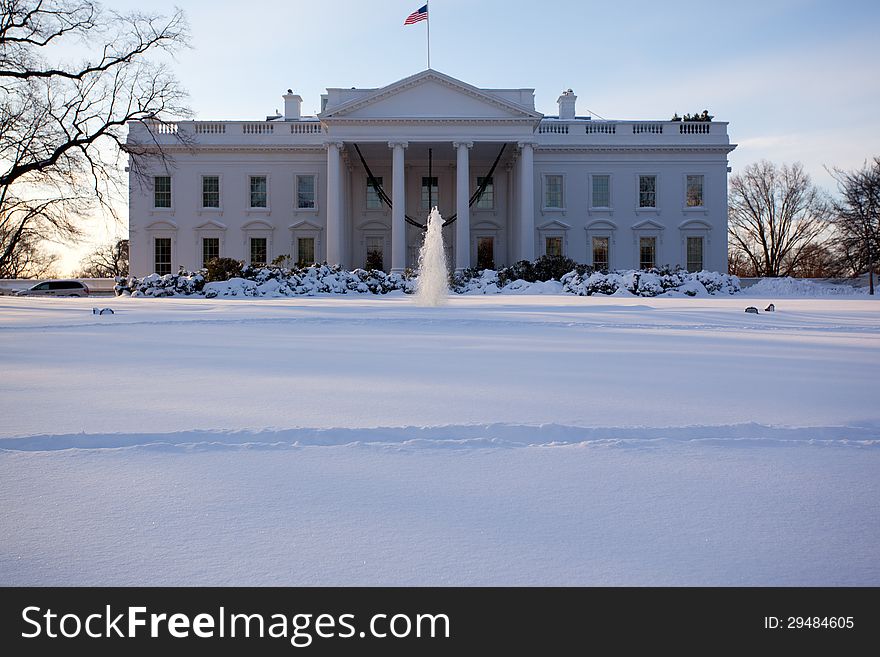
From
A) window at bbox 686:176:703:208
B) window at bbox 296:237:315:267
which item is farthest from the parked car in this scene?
window at bbox 686:176:703:208

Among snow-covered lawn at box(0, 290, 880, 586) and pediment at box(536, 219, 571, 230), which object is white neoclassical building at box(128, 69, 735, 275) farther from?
snow-covered lawn at box(0, 290, 880, 586)

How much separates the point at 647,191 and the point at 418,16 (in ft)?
60.0

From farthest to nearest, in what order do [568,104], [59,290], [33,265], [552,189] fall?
[33,265]
[568,104]
[552,189]
[59,290]

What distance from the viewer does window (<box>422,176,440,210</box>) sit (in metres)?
44.2

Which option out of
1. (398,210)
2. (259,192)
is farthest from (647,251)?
(259,192)

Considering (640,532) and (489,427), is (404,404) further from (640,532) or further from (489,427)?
(640,532)

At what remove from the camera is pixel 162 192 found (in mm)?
43531

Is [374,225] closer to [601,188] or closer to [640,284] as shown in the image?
[601,188]

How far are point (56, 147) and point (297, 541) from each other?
28.9 meters

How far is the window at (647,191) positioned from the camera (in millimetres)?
44406

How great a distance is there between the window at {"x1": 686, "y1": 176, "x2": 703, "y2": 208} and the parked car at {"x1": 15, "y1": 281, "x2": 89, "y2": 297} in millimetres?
35181

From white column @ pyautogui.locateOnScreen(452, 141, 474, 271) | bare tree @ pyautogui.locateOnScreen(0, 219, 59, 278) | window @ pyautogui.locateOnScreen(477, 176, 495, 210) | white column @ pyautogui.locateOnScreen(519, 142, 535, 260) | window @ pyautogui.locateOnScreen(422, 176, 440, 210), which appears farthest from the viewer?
bare tree @ pyautogui.locateOnScreen(0, 219, 59, 278)
